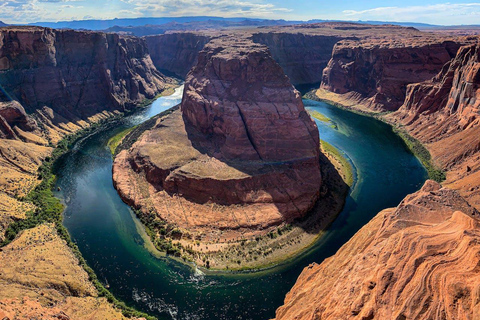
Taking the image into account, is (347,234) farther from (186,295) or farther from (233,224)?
(186,295)

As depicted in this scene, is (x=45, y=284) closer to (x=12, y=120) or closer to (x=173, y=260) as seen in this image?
(x=173, y=260)

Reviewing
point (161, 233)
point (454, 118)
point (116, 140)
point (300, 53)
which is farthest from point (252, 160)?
point (300, 53)

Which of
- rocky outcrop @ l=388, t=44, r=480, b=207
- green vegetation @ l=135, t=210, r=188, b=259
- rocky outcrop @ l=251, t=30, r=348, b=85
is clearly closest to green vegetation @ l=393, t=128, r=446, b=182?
rocky outcrop @ l=388, t=44, r=480, b=207

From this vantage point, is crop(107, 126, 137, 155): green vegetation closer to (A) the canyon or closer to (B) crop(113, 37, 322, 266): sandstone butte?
(A) the canyon

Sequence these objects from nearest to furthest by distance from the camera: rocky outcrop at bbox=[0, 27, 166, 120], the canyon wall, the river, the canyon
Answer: the canyon < the river < the canyon wall < rocky outcrop at bbox=[0, 27, 166, 120]

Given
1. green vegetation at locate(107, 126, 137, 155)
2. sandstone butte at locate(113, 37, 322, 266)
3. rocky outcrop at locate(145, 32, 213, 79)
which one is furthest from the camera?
rocky outcrop at locate(145, 32, 213, 79)

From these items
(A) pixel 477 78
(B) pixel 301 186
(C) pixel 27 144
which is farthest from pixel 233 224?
(A) pixel 477 78

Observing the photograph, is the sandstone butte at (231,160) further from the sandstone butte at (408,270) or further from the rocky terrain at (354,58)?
the rocky terrain at (354,58)
